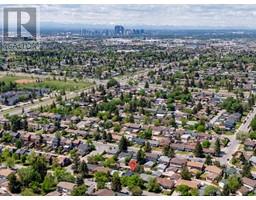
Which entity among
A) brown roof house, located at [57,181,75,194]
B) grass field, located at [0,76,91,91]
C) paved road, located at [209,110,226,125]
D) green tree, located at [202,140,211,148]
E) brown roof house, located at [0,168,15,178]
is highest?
grass field, located at [0,76,91,91]

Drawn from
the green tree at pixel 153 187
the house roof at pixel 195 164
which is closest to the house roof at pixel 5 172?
the green tree at pixel 153 187

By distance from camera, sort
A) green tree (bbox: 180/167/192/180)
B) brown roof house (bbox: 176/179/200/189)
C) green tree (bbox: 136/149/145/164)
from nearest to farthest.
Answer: brown roof house (bbox: 176/179/200/189), green tree (bbox: 180/167/192/180), green tree (bbox: 136/149/145/164)

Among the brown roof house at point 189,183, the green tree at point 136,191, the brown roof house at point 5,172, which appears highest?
the green tree at point 136,191

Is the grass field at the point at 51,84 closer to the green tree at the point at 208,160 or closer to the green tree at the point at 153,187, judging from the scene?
the green tree at the point at 208,160

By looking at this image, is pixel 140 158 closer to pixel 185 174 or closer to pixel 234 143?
pixel 185 174

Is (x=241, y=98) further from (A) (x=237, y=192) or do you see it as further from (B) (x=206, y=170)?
(A) (x=237, y=192)

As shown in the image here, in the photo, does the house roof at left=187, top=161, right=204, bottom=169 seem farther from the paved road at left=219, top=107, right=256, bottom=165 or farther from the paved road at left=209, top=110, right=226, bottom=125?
the paved road at left=209, top=110, right=226, bottom=125

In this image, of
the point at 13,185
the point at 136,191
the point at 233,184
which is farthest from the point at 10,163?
the point at 233,184

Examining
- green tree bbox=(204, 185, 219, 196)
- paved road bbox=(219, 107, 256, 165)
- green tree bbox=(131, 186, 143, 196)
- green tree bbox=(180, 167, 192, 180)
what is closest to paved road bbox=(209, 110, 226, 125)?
paved road bbox=(219, 107, 256, 165)
